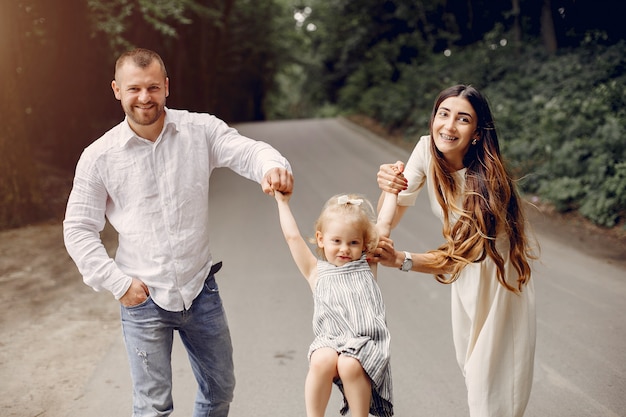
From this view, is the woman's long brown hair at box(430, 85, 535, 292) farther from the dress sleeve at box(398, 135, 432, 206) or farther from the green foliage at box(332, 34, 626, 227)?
the green foliage at box(332, 34, 626, 227)

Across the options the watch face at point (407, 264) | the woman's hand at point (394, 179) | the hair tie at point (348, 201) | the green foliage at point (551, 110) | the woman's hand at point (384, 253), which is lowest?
the green foliage at point (551, 110)

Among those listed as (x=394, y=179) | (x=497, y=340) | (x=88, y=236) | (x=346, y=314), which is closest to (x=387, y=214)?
(x=394, y=179)

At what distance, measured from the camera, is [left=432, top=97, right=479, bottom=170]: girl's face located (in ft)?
10.7

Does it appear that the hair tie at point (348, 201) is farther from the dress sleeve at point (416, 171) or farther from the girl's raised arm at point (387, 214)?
the dress sleeve at point (416, 171)

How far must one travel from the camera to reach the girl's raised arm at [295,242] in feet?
10.1

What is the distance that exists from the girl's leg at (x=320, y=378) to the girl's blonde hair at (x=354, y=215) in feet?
1.70

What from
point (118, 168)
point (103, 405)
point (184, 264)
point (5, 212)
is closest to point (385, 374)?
point (184, 264)

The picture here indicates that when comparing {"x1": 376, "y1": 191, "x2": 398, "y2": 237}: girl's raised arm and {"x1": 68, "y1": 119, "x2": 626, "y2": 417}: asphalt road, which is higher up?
{"x1": 376, "y1": 191, "x2": 398, "y2": 237}: girl's raised arm

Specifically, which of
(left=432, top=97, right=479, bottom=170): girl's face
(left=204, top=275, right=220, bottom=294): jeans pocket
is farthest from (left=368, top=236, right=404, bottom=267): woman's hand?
(left=204, top=275, right=220, bottom=294): jeans pocket

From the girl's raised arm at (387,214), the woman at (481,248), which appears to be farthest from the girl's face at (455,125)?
the girl's raised arm at (387,214)

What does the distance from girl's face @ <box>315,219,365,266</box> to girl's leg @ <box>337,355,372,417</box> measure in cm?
46

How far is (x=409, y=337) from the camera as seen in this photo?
5805 mm

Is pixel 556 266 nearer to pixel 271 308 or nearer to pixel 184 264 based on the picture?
pixel 271 308

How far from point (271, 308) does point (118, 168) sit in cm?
373
